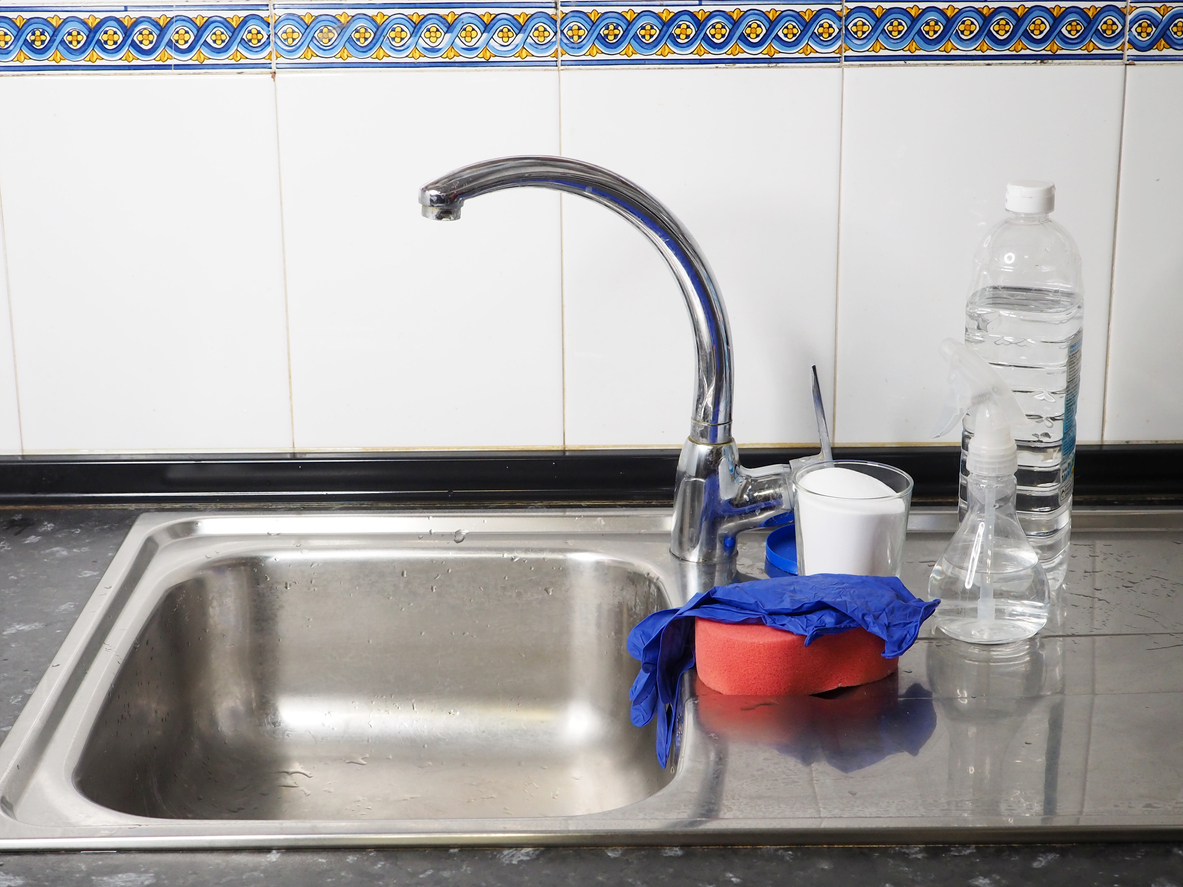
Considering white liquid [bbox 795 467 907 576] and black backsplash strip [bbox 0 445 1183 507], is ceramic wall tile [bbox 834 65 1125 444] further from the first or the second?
white liquid [bbox 795 467 907 576]

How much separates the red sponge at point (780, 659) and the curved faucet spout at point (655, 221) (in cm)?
23

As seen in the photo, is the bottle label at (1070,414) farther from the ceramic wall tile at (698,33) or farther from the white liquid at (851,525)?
the ceramic wall tile at (698,33)

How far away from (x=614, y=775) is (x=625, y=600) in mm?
159

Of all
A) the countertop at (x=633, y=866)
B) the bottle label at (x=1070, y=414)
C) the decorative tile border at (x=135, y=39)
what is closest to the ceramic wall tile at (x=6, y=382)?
the decorative tile border at (x=135, y=39)

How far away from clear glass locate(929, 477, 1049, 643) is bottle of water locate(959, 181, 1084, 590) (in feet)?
0.42

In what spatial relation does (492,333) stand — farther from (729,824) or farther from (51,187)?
(729,824)

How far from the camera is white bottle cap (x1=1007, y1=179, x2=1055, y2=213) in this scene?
3.18 ft

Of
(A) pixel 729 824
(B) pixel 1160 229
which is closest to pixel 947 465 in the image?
(B) pixel 1160 229

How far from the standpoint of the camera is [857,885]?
A: 69 centimetres

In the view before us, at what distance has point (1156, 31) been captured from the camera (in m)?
1.14

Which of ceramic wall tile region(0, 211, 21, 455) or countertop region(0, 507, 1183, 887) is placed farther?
ceramic wall tile region(0, 211, 21, 455)

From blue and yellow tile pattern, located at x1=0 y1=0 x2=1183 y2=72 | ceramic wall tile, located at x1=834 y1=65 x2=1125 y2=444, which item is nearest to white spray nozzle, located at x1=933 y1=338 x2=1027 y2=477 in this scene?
ceramic wall tile, located at x1=834 y1=65 x2=1125 y2=444

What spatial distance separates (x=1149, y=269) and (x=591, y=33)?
59cm

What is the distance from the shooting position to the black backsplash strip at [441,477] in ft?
4.05
